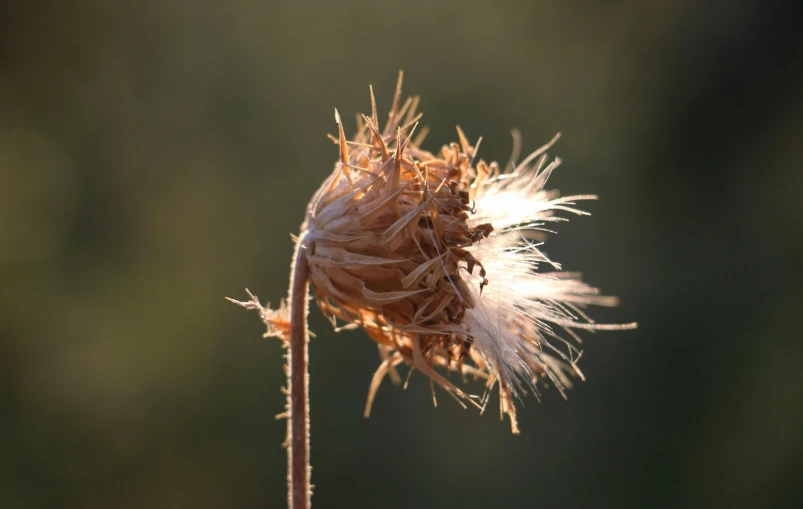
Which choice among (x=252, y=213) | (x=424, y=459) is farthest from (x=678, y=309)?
(x=252, y=213)

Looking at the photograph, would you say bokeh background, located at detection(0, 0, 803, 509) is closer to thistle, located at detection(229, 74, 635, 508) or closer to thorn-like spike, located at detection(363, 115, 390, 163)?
thistle, located at detection(229, 74, 635, 508)

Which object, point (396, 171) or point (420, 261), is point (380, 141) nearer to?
point (396, 171)

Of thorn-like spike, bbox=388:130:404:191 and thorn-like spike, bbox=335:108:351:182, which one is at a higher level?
thorn-like spike, bbox=335:108:351:182

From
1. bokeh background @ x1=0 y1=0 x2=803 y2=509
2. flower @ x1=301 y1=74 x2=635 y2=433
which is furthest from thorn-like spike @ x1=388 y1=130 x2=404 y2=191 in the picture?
bokeh background @ x1=0 y1=0 x2=803 y2=509

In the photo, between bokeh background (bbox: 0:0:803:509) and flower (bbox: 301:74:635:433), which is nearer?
flower (bbox: 301:74:635:433)

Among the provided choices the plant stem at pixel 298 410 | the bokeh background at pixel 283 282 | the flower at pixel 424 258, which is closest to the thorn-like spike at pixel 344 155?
the flower at pixel 424 258

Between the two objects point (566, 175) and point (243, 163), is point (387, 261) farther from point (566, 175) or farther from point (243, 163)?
point (566, 175)

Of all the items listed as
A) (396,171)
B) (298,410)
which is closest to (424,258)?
(396,171)

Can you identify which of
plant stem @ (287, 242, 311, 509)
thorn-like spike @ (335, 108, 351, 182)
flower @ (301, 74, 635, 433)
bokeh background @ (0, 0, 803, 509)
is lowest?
plant stem @ (287, 242, 311, 509)
